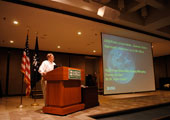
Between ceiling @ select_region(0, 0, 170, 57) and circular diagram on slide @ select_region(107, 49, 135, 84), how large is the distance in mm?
960

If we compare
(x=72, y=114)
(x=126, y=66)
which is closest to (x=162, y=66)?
(x=126, y=66)

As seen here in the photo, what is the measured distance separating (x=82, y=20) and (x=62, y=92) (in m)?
2.62

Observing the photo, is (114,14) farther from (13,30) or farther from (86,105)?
(13,30)

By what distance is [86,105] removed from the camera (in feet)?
11.2

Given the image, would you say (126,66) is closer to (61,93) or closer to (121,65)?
(121,65)

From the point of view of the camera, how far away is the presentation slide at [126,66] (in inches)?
200

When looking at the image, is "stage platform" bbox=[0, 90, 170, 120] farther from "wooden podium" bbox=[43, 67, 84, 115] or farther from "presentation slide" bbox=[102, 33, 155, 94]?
"presentation slide" bbox=[102, 33, 155, 94]

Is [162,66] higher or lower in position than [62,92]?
higher

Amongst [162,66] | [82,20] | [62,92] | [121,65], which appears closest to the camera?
[62,92]

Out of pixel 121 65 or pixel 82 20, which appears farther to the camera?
pixel 121 65

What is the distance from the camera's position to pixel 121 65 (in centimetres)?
538

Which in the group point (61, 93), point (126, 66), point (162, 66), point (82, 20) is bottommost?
point (61, 93)

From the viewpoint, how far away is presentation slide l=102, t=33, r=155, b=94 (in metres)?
5.07

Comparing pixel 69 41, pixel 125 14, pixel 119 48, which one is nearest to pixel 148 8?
pixel 125 14
